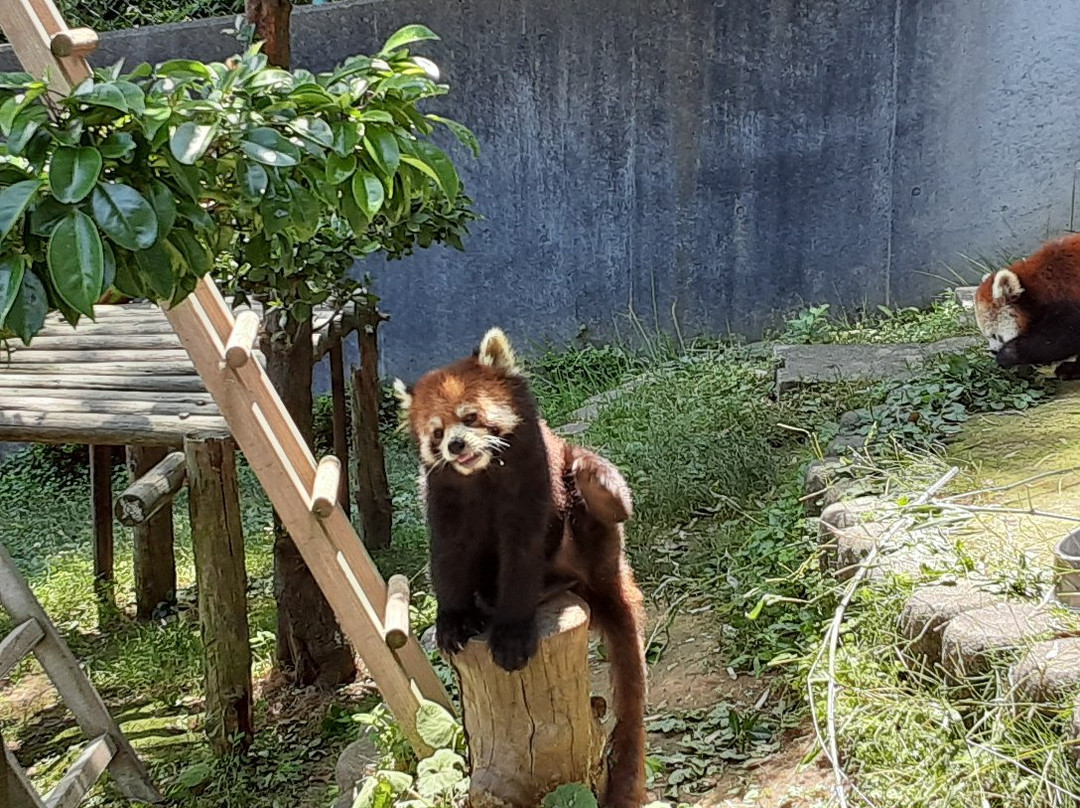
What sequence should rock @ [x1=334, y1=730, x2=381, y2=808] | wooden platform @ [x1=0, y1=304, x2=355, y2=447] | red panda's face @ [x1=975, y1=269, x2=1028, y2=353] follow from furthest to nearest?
red panda's face @ [x1=975, y1=269, x2=1028, y2=353], wooden platform @ [x1=0, y1=304, x2=355, y2=447], rock @ [x1=334, y1=730, x2=381, y2=808]

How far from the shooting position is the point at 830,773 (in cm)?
270

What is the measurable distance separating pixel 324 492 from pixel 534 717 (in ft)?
2.44

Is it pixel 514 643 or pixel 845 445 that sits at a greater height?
pixel 514 643

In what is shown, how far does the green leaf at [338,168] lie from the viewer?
5.46ft

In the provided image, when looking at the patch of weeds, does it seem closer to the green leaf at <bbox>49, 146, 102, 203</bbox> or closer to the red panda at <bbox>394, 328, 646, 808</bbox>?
the red panda at <bbox>394, 328, 646, 808</bbox>

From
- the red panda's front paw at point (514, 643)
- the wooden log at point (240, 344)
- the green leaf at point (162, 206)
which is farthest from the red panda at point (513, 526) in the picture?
the green leaf at point (162, 206)

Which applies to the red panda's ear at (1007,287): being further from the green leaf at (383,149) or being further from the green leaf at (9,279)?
the green leaf at (9,279)

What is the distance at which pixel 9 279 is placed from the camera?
4.52 ft

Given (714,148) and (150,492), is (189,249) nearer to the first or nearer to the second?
(150,492)

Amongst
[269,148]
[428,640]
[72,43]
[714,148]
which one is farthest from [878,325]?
[269,148]

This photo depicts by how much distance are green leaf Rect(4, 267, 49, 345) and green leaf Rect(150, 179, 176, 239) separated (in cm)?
18

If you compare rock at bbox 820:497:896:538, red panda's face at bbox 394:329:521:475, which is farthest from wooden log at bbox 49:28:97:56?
rock at bbox 820:497:896:538

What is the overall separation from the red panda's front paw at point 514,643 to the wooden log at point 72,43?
57.5 inches

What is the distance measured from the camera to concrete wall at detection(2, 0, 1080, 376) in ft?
21.7
